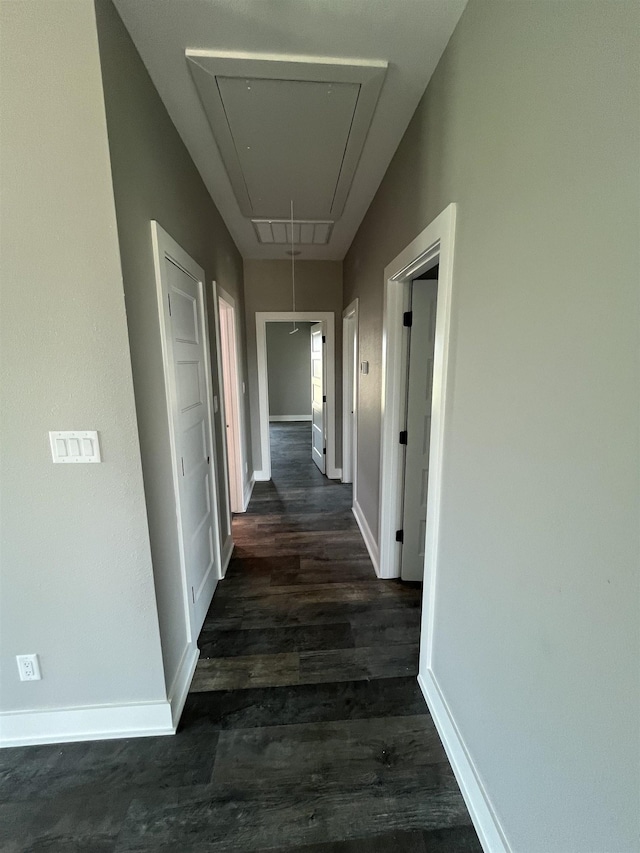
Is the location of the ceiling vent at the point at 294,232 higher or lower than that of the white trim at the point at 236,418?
higher

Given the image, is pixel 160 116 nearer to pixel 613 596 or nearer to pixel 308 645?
pixel 613 596

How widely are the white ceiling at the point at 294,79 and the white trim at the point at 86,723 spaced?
2538 millimetres

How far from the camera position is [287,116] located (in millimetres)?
1620

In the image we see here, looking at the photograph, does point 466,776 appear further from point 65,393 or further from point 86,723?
point 65,393

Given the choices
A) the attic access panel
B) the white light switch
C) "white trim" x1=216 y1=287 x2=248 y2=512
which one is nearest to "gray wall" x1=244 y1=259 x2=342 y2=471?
"white trim" x1=216 y1=287 x2=248 y2=512

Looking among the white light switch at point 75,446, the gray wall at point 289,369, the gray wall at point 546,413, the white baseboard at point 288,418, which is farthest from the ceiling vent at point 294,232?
the white baseboard at point 288,418

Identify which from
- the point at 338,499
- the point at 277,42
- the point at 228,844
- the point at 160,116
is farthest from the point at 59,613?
the point at 338,499

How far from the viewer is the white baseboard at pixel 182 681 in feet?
4.89

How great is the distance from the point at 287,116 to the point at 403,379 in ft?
4.71

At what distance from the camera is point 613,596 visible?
2.16 feet

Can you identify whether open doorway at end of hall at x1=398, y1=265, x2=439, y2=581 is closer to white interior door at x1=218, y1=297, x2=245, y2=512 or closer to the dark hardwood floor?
the dark hardwood floor

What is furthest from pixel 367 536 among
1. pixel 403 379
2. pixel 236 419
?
pixel 236 419

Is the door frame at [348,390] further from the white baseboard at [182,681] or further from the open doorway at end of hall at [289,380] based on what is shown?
the open doorway at end of hall at [289,380]

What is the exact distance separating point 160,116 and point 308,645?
2.63 m
